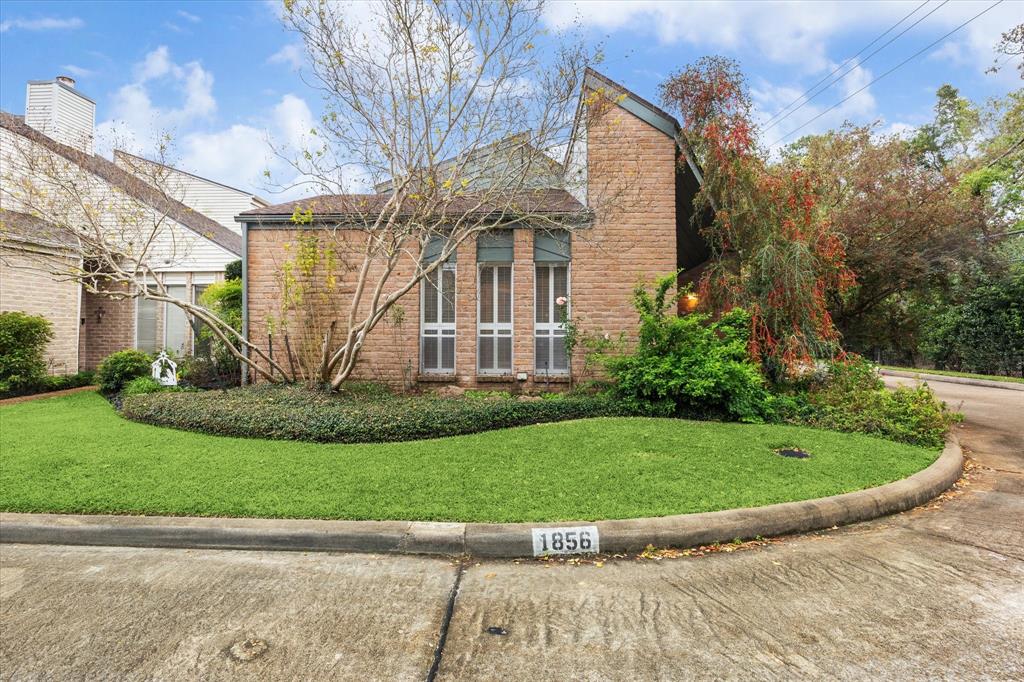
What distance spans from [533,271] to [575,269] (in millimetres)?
765

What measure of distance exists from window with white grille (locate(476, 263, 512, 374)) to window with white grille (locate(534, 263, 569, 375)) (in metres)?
0.52

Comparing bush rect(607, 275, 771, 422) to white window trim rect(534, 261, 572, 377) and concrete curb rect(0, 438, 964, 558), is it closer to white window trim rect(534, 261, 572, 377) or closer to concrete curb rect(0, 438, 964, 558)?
white window trim rect(534, 261, 572, 377)

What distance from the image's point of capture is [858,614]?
2785mm

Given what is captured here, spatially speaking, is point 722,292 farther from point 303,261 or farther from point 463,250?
point 303,261

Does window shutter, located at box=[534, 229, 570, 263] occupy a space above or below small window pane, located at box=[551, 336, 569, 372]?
above

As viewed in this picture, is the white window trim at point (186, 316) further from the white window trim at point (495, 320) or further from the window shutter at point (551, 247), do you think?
the window shutter at point (551, 247)

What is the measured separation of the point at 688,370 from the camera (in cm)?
745

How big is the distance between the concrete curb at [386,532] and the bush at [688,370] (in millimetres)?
3372

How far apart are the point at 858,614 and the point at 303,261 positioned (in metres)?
9.14

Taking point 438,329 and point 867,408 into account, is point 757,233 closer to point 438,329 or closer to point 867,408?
point 867,408

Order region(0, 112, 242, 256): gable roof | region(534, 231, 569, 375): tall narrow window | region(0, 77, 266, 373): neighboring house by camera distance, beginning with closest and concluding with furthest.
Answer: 1. region(534, 231, 569, 375): tall narrow window
2. region(0, 112, 242, 256): gable roof
3. region(0, 77, 266, 373): neighboring house

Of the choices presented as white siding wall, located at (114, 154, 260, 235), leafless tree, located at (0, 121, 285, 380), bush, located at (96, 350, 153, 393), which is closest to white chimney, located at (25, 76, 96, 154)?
leafless tree, located at (0, 121, 285, 380)

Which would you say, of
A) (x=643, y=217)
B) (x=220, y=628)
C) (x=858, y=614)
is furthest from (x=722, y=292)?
(x=220, y=628)

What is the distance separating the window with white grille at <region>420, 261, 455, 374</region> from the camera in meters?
9.59
